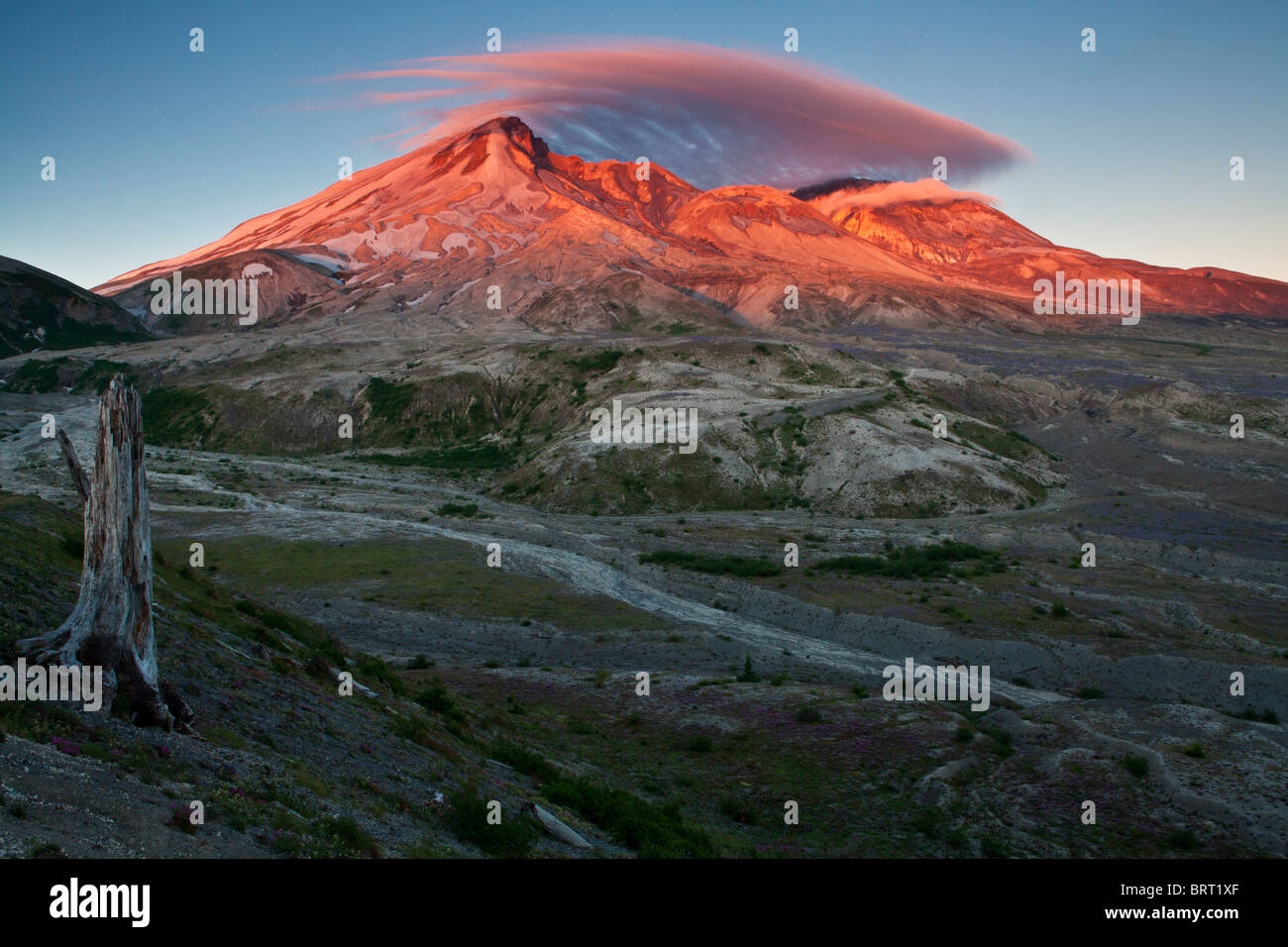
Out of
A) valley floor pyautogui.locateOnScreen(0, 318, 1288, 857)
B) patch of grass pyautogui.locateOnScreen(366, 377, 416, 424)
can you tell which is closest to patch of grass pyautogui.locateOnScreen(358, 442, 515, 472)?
patch of grass pyautogui.locateOnScreen(366, 377, 416, 424)

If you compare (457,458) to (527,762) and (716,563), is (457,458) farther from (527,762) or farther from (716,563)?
(527,762)

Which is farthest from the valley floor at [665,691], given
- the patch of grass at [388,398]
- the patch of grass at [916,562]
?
the patch of grass at [388,398]

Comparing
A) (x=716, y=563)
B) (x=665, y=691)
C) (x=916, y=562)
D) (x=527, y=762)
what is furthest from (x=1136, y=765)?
(x=716, y=563)
